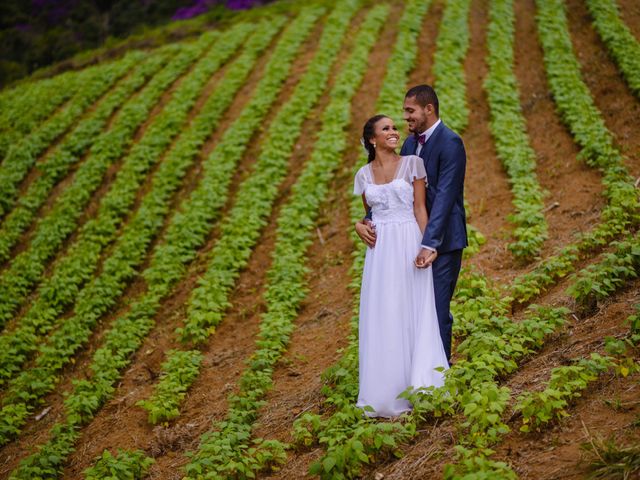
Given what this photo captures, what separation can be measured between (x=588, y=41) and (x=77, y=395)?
14322 mm

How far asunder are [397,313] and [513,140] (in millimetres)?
7398

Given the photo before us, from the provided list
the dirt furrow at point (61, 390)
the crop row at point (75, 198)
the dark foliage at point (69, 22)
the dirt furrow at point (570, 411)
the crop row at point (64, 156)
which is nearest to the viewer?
the dirt furrow at point (570, 411)

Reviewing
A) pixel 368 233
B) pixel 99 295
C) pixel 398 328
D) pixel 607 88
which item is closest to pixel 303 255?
pixel 99 295

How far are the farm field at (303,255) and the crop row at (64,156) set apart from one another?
74 mm

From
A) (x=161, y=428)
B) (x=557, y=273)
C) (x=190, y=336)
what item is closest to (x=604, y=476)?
(x=557, y=273)

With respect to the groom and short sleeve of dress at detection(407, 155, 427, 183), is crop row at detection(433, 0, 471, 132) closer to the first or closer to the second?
the groom

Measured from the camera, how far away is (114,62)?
19.9m

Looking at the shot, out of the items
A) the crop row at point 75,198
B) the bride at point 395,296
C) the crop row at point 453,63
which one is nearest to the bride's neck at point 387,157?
the bride at point 395,296

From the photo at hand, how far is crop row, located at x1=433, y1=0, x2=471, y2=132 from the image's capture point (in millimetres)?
12508

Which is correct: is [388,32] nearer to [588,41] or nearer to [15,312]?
[588,41]

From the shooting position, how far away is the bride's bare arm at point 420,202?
491 centimetres

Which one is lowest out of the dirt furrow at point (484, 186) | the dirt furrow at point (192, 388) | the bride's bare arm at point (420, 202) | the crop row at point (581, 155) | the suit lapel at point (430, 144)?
the dirt furrow at point (192, 388)

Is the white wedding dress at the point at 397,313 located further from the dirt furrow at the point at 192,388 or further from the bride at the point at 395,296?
the dirt furrow at the point at 192,388

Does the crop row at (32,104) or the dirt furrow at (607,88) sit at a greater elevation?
the dirt furrow at (607,88)
